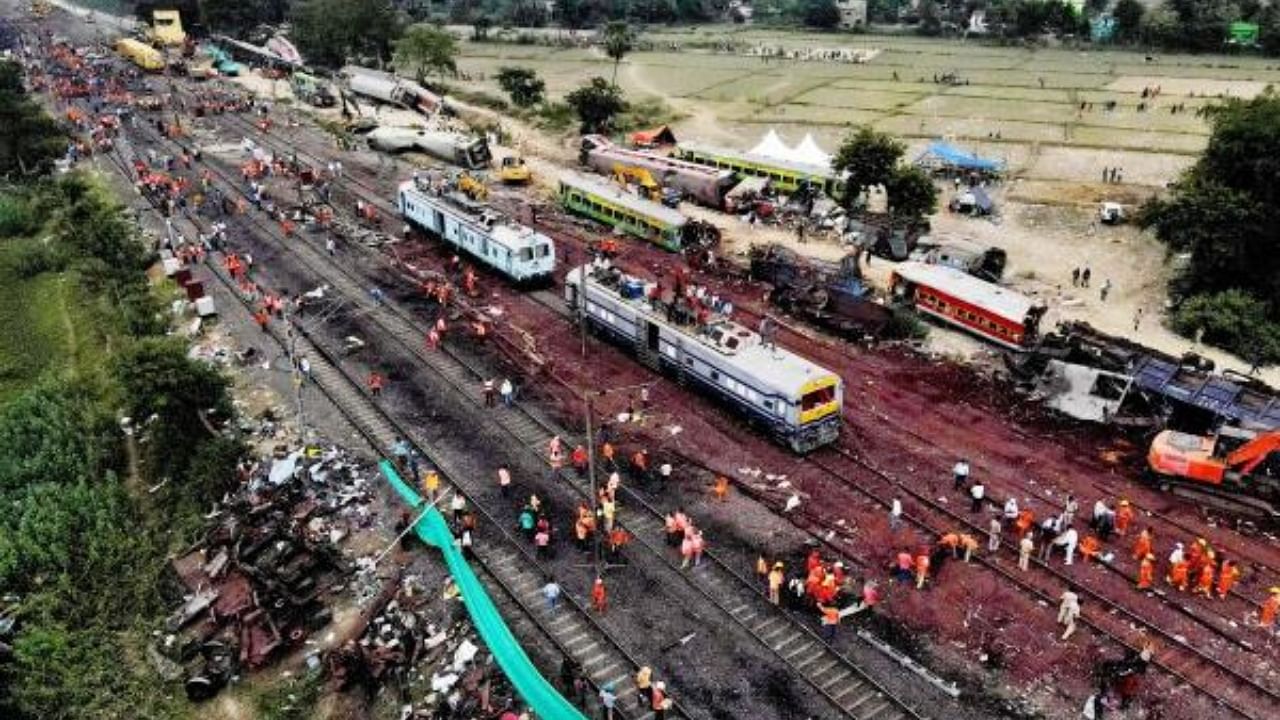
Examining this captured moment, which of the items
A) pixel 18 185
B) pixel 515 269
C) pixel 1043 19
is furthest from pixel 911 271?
pixel 1043 19

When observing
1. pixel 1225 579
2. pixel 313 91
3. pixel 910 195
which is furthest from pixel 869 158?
pixel 313 91

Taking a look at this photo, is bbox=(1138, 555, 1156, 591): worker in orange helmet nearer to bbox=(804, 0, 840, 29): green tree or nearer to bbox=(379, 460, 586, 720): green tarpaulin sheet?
bbox=(379, 460, 586, 720): green tarpaulin sheet

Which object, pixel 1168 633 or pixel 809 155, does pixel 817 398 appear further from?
pixel 809 155

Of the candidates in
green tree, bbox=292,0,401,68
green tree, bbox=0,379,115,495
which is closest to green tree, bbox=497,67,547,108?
green tree, bbox=292,0,401,68

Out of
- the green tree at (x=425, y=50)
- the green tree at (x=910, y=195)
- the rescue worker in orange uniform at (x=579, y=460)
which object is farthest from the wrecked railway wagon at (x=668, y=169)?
the green tree at (x=425, y=50)

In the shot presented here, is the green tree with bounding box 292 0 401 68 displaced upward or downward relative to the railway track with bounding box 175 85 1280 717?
upward
